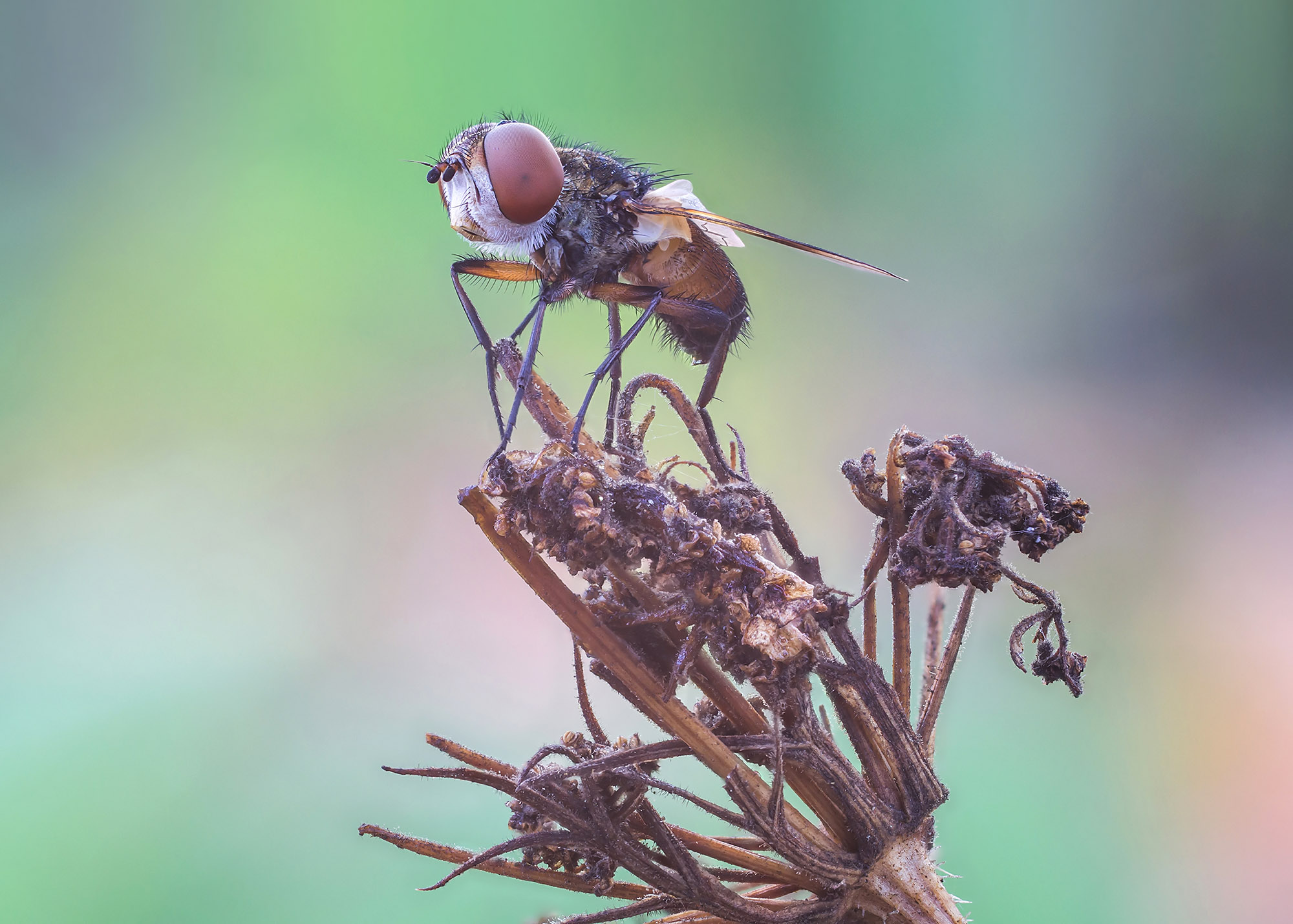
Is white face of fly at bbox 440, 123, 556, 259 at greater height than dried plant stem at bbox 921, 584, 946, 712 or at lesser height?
greater

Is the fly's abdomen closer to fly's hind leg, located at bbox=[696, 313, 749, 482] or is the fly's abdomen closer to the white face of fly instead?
fly's hind leg, located at bbox=[696, 313, 749, 482]

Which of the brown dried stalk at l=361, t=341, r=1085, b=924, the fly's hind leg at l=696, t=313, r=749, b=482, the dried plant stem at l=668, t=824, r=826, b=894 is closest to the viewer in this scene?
the brown dried stalk at l=361, t=341, r=1085, b=924

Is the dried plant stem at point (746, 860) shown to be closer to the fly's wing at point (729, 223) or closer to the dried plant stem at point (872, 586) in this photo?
the dried plant stem at point (872, 586)

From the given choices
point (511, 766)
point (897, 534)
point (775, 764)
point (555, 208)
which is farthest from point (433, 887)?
point (555, 208)

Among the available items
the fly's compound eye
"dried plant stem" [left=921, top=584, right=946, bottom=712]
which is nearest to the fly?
the fly's compound eye

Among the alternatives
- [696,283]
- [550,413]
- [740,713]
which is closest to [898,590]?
[740,713]

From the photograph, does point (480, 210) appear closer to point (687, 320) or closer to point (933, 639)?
point (687, 320)
